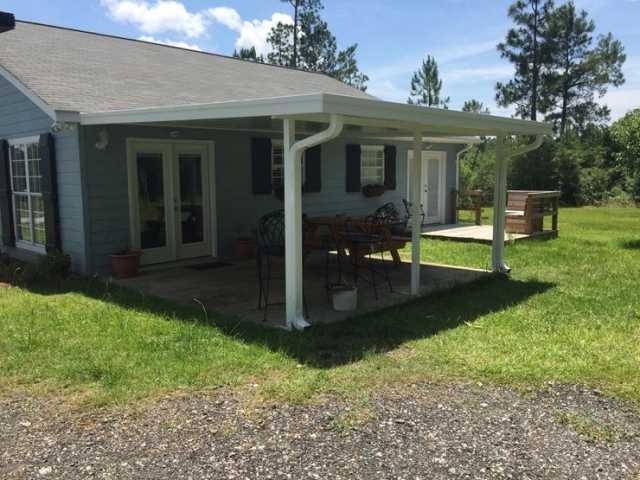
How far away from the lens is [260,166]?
9516 millimetres

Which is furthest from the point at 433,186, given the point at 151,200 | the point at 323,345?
the point at 323,345

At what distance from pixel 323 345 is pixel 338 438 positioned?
1567 millimetres

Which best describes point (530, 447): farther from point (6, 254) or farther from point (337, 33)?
point (337, 33)

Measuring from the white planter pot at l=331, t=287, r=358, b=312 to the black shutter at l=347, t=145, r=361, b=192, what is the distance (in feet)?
18.7

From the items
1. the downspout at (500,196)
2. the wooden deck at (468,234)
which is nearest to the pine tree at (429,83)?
the wooden deck at (468,234)

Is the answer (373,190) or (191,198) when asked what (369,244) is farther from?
(373,190)

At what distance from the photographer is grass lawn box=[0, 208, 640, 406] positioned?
3.91 metres

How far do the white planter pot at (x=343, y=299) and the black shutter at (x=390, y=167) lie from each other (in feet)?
22.0

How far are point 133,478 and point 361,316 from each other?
3.09m

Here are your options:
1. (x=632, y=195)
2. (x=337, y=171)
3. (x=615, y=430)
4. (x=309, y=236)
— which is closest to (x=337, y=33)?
(x=632, y=195)

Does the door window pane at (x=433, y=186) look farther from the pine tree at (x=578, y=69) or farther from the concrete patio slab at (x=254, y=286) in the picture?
the pine tree at (x=578, y=69)

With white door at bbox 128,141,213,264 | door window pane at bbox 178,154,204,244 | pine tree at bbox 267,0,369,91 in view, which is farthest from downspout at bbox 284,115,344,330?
pine tree at bbox 267,0,369,91

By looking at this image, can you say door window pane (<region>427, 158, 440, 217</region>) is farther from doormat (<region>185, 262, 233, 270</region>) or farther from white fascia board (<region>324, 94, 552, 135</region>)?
doormat (<region>185, 262, 233, 270</region>)

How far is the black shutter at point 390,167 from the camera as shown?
Answer: 40.2ft
